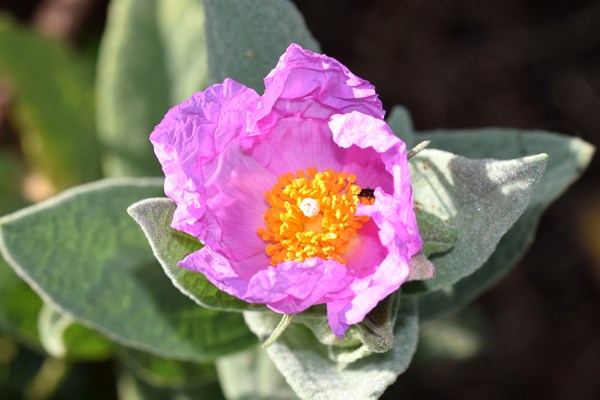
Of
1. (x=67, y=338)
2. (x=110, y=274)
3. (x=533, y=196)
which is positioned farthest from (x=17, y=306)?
(x=533, y=196)

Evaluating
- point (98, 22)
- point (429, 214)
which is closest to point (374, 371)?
point (429, 214)

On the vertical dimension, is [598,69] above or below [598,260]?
above

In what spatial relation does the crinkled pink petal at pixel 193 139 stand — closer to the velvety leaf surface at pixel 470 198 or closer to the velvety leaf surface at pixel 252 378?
the velvety leaf surface at pixel 470 198

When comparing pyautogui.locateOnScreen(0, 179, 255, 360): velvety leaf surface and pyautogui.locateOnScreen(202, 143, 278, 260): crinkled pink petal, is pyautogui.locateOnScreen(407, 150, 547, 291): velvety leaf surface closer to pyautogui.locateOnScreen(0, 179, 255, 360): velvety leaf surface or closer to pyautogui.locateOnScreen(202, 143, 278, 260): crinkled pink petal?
pyautogui.locateOnScreen(202, 143, 278, 260): crinkled pink petal

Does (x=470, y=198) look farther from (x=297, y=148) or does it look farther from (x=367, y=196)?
(x=297, y=148)

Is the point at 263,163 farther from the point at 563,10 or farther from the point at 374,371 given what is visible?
the point at 563,10
